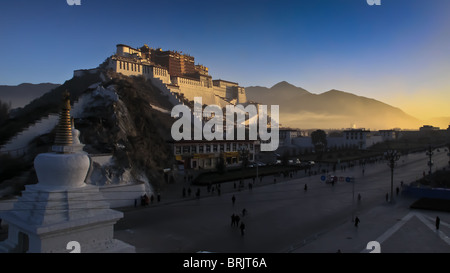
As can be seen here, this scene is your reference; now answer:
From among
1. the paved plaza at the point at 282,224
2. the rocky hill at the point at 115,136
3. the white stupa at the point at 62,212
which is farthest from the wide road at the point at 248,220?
the white stupa at the point at 62,212

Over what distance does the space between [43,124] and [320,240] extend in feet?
80.7

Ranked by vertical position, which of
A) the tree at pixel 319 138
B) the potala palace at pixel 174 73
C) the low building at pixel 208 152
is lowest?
the low building at pixel 208 152

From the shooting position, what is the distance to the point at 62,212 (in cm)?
870

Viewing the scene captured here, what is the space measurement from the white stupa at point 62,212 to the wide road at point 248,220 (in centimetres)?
627

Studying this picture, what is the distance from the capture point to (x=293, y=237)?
17.2 metres

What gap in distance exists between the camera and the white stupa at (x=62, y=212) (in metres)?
8.40

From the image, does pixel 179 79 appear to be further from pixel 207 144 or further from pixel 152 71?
pixel 207 144

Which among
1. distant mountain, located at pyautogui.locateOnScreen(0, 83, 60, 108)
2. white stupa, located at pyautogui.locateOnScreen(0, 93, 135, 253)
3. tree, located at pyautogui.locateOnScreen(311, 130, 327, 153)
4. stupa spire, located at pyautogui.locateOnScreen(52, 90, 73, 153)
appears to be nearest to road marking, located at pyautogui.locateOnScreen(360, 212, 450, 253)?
white stupa, located at pyautogui.locateOnScreen(0, 93, 135, 253)

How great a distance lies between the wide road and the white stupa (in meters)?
6.27

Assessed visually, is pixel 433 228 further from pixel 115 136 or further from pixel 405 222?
pixel 115 136

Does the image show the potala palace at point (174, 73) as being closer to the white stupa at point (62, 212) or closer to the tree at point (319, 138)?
the tree at point (319, 138)

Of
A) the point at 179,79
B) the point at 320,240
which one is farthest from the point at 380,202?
the point at 179,79

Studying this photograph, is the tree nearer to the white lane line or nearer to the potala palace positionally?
the potala palace

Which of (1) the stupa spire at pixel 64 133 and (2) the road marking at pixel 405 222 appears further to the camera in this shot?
(2) the road marking at pixel 405 222
